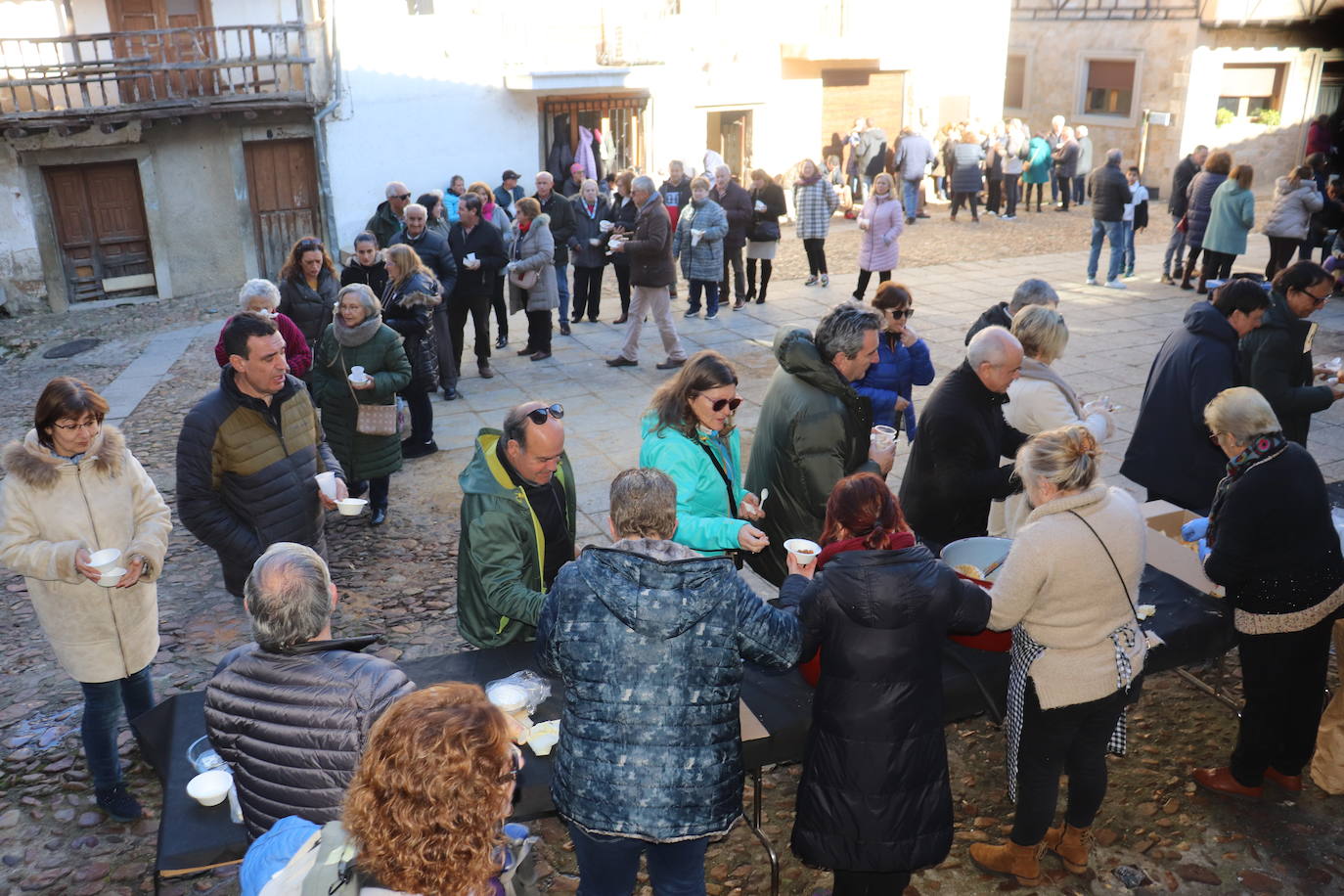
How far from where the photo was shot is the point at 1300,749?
4367mm

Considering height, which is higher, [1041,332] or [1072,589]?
[1041,332]

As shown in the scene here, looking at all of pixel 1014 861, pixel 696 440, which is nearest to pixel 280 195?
pixel 696 440

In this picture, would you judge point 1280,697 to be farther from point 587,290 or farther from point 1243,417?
point 587,290

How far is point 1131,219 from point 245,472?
42.7 ft

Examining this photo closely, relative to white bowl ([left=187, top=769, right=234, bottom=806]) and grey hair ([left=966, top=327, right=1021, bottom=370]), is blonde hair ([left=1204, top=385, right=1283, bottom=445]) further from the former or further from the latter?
white bowl ([left=187, top=769, right=234, bottom=806])

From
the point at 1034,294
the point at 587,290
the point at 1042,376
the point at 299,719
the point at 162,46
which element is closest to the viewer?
the point at 299,719

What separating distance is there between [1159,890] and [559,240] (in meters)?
9.49

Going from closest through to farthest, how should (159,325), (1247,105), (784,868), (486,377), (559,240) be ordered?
1. (784,868)
2. (486,377)
3. (559,240)
4. (159,325)
5. (1247,105)

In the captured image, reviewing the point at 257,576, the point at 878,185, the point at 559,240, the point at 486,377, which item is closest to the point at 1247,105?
the point at 878,185

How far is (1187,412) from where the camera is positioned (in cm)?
558

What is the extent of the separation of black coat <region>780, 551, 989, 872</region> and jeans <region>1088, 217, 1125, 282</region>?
1211 cm

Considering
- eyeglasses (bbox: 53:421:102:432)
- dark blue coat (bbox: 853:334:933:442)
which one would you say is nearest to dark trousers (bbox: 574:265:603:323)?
dark blue coat (bbox: 853:334:933:442)

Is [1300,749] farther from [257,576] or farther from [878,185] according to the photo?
[878,185]

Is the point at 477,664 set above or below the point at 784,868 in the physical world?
above
